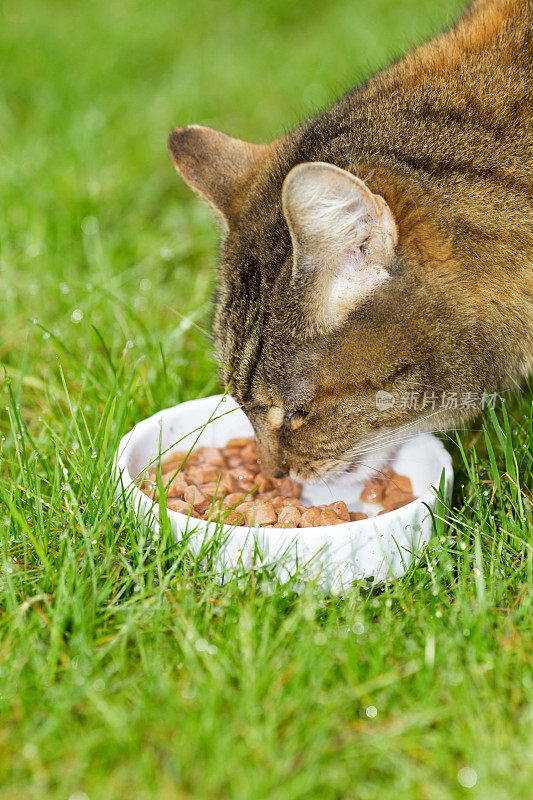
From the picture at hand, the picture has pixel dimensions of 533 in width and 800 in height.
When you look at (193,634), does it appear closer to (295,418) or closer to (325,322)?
(295,418)

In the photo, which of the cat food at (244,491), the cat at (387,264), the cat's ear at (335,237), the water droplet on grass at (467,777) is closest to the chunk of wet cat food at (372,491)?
the cat food at (244,491)

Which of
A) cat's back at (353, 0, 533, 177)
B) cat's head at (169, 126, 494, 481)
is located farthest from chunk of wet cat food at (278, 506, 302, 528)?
cat's back at (353, 0, 533, 177)

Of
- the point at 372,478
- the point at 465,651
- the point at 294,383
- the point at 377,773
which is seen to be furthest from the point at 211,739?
the point at 372,478

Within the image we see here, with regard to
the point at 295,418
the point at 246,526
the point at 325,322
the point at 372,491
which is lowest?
the point at 372,491

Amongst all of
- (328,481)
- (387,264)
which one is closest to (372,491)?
(328,481)

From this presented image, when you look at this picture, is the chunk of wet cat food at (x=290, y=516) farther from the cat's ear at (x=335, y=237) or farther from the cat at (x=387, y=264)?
the cat's ear at (x=335, y=237)

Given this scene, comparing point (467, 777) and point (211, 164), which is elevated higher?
point (211, 164)

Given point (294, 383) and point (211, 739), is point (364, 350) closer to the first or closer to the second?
point (294, 383)
